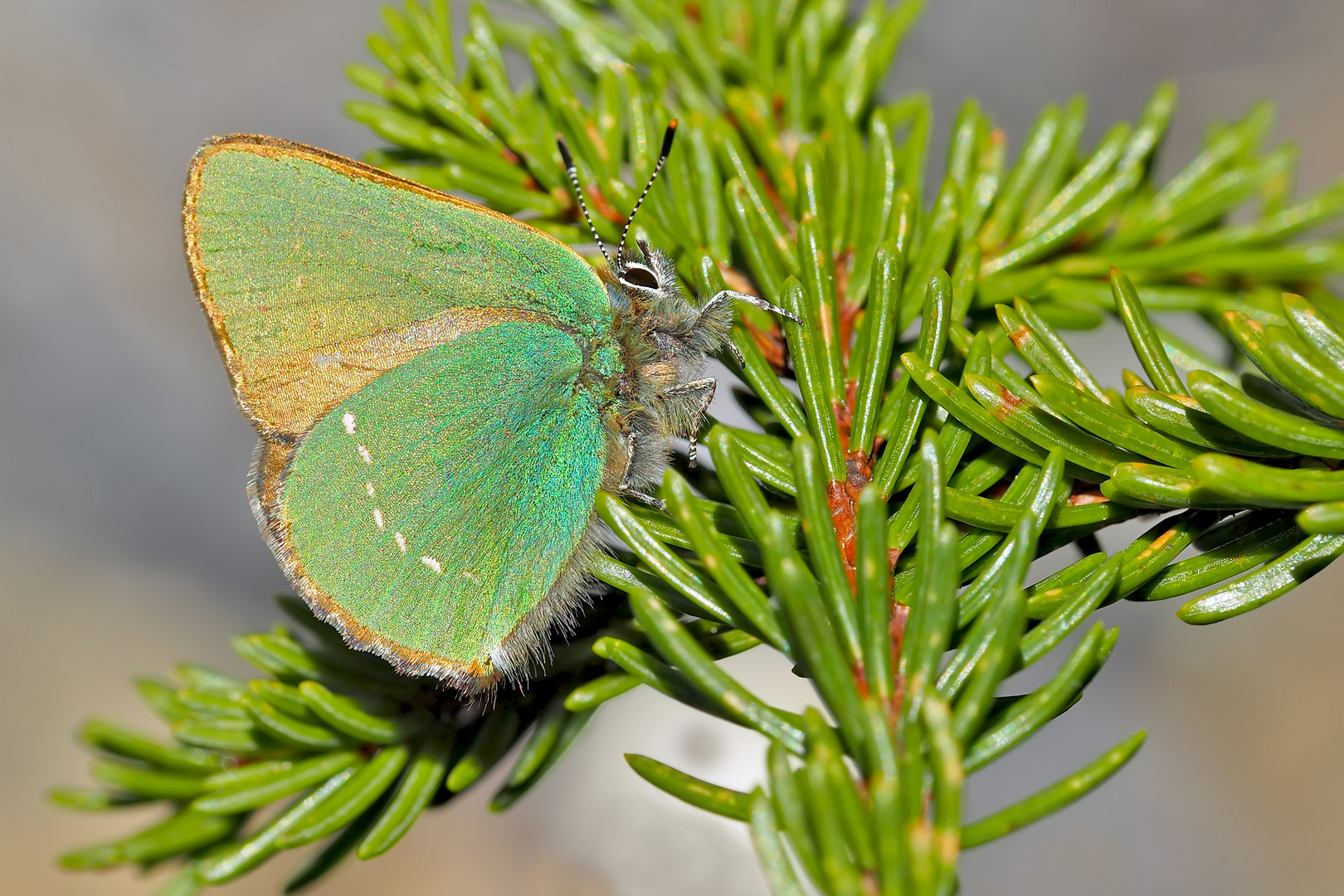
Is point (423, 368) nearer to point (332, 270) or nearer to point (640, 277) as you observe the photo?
point (332, 270)

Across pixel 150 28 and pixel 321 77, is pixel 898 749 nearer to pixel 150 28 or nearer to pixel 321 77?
pixel 321 77

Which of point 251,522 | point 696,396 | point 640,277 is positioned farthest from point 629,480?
point 251,522

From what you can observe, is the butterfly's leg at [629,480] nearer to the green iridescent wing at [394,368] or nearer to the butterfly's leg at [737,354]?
the green iridescent wing at [394,368]

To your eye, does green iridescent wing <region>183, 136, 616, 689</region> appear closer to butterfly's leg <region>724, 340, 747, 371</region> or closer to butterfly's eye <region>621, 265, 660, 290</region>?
butterfly's eye <region>621, 265, 660, 290</region>

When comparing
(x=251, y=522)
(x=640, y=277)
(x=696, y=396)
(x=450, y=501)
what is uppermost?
(x=251, y=522)

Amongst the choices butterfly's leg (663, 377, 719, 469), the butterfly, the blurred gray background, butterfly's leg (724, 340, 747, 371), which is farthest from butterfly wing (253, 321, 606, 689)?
the blurred gray background

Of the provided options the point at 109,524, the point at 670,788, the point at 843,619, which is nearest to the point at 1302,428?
the point at 843,619
